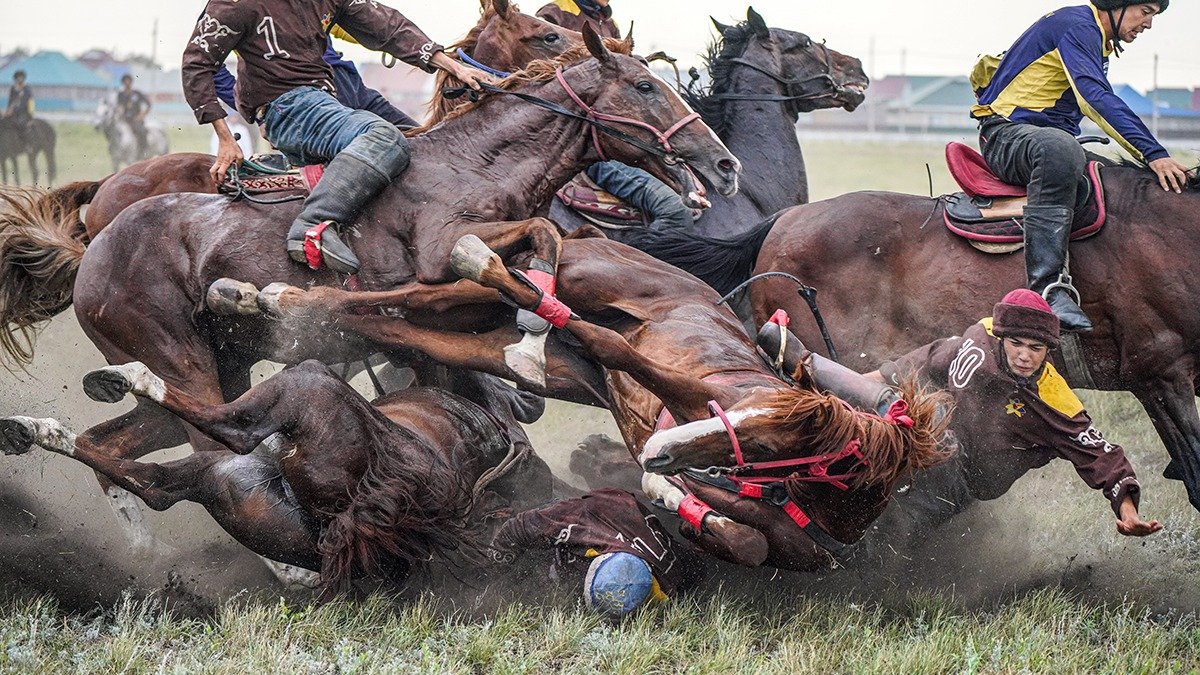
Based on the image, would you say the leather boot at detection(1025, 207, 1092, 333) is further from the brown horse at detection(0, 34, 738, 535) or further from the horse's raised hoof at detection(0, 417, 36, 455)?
the horse's raised hoof at detection(0, 417, 36, 455)

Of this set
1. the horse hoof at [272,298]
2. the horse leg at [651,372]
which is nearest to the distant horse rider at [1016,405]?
the horse leg at [651,372]

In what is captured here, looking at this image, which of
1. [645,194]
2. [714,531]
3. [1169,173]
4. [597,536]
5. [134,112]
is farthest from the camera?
[134,112]

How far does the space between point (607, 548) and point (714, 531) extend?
1.45ft

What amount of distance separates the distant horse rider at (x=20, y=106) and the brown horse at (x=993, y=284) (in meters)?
17.1

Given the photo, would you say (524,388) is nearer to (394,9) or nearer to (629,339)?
(629,339)

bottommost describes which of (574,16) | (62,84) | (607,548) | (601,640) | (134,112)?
(62,84)

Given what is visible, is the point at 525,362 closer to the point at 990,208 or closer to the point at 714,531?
the point at 714,531

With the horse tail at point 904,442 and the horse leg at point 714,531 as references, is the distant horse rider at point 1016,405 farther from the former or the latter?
the horse leg at point 714,531

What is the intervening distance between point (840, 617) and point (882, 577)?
0.44 metres

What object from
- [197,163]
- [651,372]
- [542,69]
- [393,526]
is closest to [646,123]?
[542,69]

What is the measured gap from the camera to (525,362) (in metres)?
5.02

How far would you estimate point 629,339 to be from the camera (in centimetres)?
521

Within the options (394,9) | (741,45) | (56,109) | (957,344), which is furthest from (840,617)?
(56,109)

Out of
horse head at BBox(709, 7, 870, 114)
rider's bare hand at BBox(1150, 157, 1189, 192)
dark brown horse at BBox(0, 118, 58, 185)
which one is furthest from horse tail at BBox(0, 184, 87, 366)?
dark brown horse at BBox(0, 118, 58, 185)
